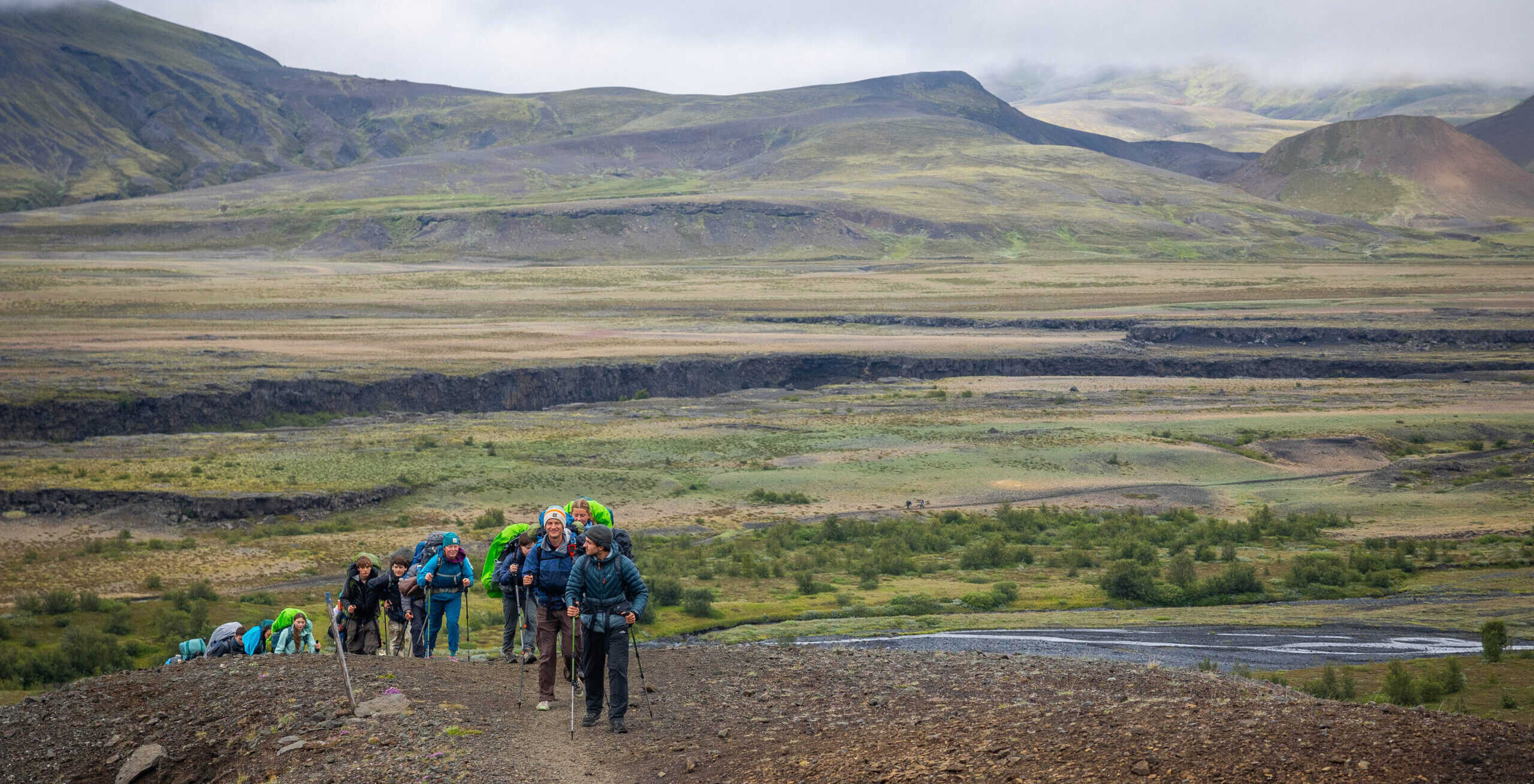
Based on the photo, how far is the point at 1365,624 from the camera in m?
20.3

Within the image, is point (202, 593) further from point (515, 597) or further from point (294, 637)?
point (515, 597)

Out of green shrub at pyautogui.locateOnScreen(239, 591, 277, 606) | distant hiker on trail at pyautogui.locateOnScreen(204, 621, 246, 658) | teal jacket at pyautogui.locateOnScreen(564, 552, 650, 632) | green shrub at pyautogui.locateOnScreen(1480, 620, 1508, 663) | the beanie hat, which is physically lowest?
green shrub at pyautogui.locateOnScreen(239, 591, 277, 606)

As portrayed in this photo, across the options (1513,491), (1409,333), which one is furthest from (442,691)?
(1409,333)

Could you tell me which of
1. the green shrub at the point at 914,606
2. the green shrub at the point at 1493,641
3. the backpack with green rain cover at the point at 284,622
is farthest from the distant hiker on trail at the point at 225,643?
the green shrub at the point at 1493,641

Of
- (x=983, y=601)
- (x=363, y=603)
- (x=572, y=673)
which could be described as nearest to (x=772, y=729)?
(x=572, y=673)

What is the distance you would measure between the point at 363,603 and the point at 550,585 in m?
3.76

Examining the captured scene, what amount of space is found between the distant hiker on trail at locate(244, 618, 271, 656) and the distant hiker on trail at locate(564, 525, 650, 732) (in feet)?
21.0

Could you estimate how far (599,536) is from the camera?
430 inches

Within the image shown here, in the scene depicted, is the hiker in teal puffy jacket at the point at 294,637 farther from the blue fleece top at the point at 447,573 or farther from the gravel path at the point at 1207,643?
the gravel path at the point at 1207,643

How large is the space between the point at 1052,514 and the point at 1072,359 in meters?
35.5

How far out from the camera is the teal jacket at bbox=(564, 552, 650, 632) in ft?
36.1

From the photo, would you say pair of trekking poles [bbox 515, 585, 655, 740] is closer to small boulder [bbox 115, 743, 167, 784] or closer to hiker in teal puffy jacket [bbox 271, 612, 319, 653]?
hiker in teal puffy jacket [bbox 271, 612, 319, 653]

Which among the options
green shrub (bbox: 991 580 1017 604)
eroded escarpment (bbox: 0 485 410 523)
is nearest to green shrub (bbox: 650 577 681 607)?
green shrub (bbox: 991 580 1017 604)

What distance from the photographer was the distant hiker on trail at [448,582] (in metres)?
14.1
